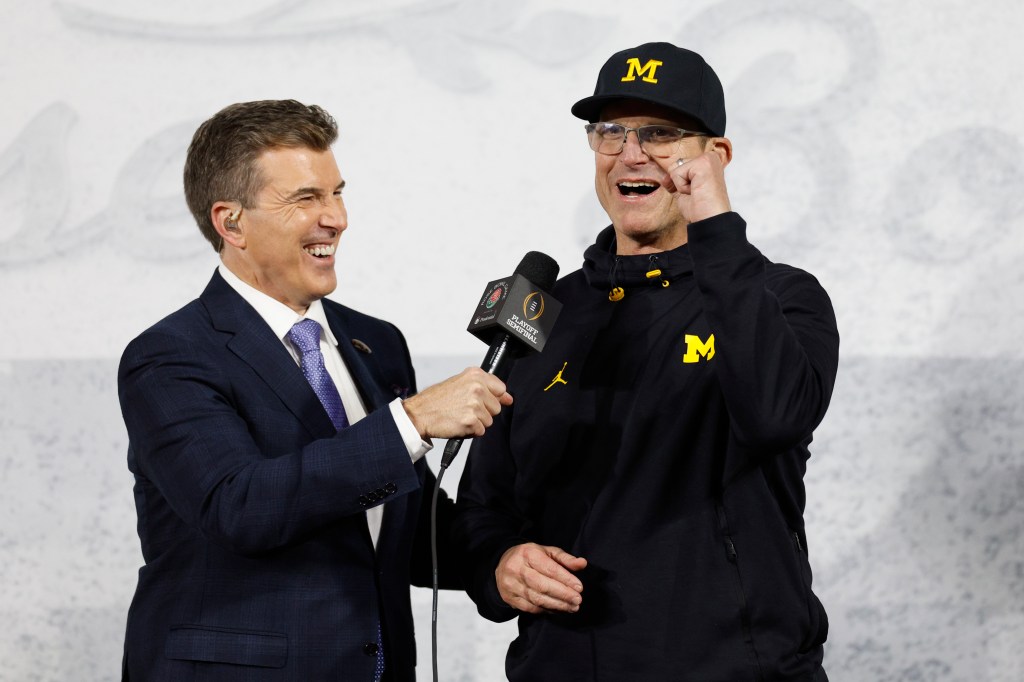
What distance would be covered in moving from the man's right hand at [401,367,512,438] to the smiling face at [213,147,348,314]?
36 centimetres

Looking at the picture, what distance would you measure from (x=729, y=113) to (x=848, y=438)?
0.94 m

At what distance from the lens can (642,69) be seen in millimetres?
1813

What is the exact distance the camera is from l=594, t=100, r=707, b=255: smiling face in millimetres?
1824

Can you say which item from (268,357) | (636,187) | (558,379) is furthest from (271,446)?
(636,187)

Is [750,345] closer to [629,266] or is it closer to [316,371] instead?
[629,266]

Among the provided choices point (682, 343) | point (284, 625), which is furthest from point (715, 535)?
point (284, 625)

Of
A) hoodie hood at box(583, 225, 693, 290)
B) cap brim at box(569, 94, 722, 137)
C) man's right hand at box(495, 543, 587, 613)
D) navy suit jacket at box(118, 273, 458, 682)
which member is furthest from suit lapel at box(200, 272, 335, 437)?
cap brim at box(569, 94, 722, 137)

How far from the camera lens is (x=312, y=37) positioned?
321cm

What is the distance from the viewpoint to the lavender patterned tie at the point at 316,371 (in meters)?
1.80

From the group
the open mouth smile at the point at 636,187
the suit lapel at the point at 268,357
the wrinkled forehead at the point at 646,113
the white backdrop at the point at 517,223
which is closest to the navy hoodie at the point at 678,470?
the open mouth smile at the point at 636,187

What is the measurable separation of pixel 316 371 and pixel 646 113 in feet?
2.27

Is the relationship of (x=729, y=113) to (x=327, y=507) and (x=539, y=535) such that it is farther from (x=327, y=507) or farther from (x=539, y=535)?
(x=327, y=507)

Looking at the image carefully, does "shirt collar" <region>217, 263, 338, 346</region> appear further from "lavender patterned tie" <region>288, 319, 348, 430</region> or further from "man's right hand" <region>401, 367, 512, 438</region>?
"man's right hand" <region>401, 367, 512, 438</region>

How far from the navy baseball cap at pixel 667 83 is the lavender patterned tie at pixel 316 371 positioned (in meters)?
0.60
